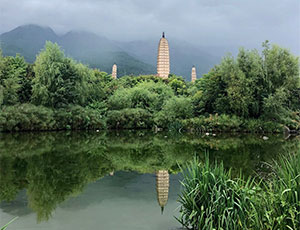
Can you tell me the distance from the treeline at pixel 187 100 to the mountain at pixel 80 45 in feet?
201

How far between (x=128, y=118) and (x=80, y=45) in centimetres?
16210

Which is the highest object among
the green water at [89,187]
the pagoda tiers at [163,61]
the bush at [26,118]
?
the pagoda tiers at [163,61]

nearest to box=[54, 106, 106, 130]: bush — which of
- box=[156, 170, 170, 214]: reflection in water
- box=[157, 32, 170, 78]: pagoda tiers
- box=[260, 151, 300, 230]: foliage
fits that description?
box=[156, 170, 170, 214]: reflection in water

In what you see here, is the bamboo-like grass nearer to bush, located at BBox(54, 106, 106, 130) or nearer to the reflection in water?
the reflection in water

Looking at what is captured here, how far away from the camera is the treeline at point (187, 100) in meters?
21.2

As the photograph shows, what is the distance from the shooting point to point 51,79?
21.3 m

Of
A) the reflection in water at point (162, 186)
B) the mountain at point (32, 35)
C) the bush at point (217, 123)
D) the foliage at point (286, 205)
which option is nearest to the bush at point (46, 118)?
the bush at point (217, 123)

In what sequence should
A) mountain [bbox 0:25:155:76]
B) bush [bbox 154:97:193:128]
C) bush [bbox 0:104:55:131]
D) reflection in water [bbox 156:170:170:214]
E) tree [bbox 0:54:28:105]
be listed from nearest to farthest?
reflection in water [bbox 156:170:170:214] < bush [bbox 0:104:55:131] < tree [bbox 0:54:28:105] < bush [bbox 154:97:193:128] < mountain [bbox 0:25:155:76]

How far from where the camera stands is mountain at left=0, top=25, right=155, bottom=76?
337 feet

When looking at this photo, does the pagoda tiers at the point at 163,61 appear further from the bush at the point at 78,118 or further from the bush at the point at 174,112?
the bush at the point at 78,118

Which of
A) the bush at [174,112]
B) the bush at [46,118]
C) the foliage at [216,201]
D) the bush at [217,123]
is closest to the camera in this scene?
the foliage at [216,201]

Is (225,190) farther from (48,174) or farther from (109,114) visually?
(109,114)

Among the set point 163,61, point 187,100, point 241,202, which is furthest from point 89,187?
point 163,61

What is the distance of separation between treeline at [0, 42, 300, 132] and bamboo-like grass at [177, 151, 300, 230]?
703 inches
